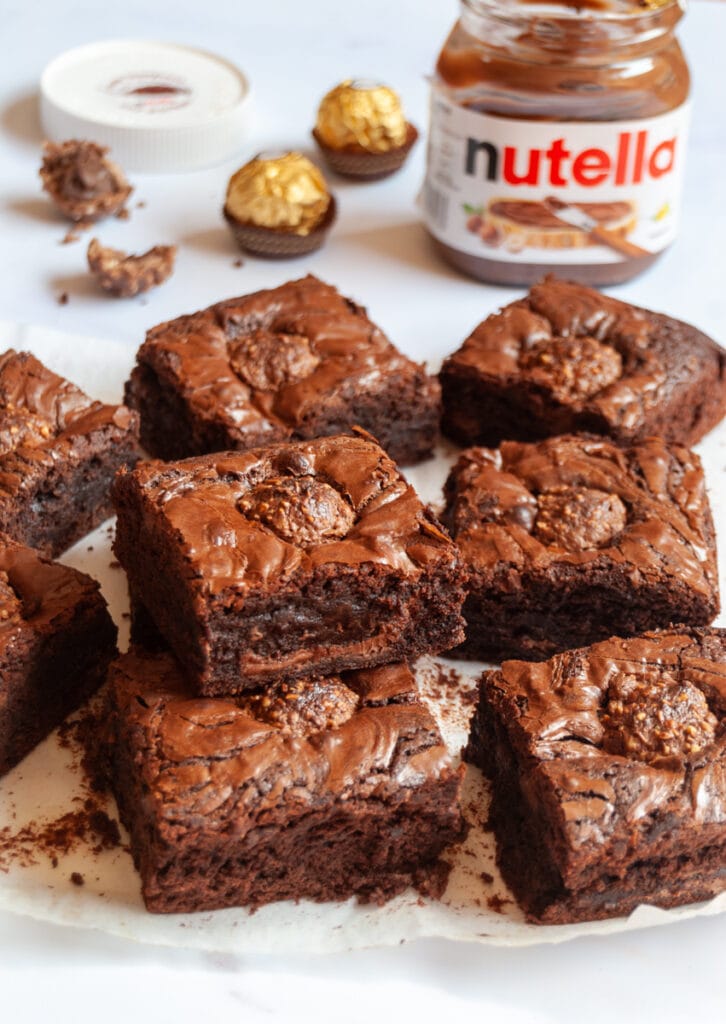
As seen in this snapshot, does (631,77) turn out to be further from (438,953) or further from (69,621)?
(438,953)

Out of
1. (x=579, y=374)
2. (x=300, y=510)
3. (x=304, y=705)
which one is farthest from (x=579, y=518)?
(x=304, y=705)

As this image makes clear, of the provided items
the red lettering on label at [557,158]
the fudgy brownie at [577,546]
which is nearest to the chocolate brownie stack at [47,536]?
the fudgy brownie at [577,546]

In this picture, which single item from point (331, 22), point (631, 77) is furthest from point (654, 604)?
point (331, 22)

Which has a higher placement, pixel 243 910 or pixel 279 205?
pixel 279 205

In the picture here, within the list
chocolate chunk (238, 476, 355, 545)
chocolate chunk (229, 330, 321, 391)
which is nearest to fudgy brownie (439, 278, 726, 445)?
chocolate chunk (229, 330, 321, 391)

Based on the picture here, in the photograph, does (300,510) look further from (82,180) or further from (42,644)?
(82,180)

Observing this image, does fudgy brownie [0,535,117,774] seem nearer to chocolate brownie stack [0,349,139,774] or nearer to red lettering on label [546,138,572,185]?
chocolate brownie stack [0,349,139,774]
